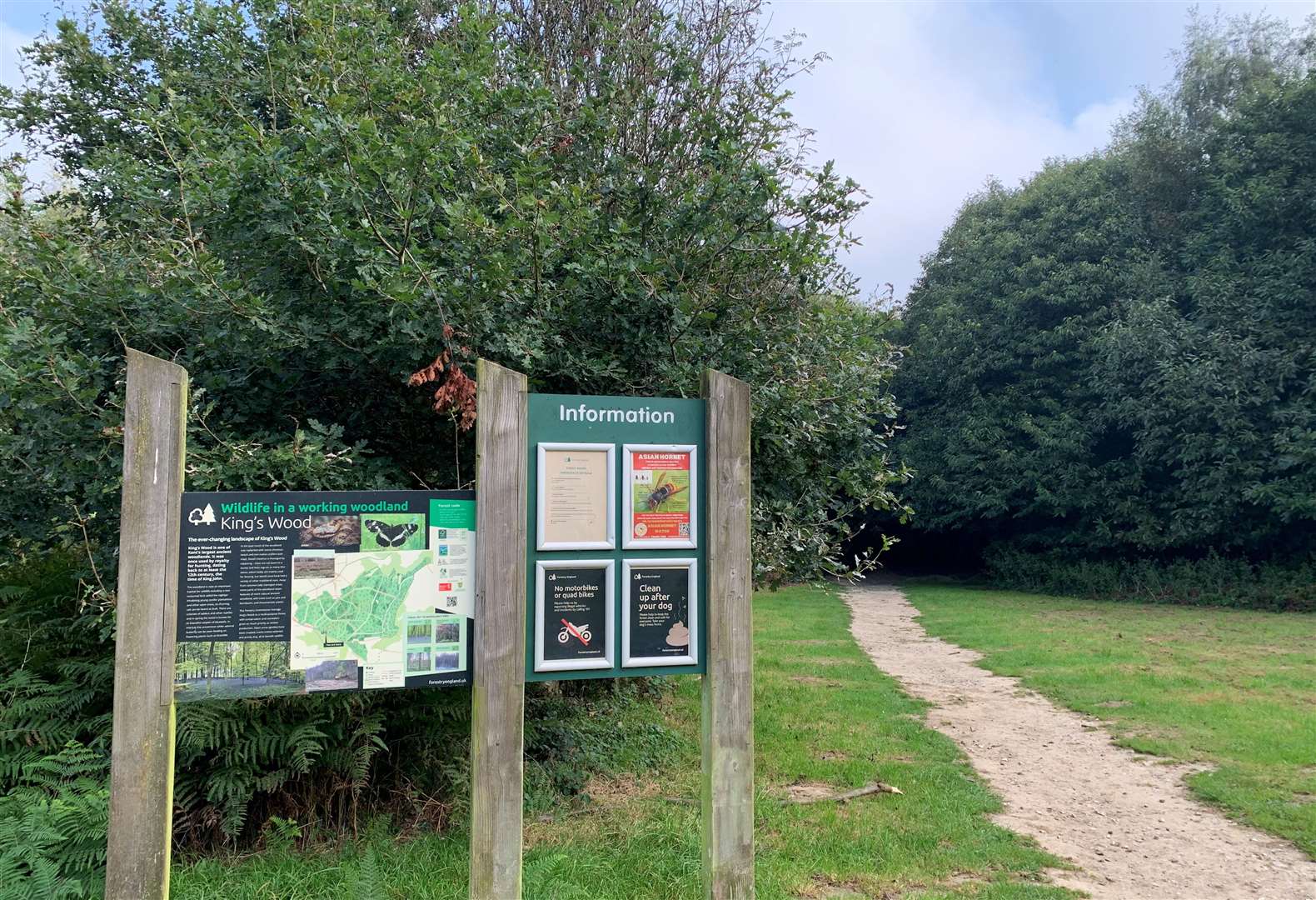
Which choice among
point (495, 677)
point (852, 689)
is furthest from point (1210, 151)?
point (495, 677)

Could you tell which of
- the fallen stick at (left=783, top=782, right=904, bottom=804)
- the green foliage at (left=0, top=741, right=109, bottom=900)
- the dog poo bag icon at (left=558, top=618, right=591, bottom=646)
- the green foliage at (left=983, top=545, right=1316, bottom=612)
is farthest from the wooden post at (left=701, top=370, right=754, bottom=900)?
the green foliage at (left=983, top=545, right=1316, bottom=612)

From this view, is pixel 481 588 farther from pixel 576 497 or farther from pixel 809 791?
pixel 809 791

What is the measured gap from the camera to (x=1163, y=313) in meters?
23.6

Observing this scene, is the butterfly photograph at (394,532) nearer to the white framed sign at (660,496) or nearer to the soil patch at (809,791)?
the white framed sign at (660,496)

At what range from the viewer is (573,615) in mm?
4152

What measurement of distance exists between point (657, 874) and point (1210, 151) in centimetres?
2722

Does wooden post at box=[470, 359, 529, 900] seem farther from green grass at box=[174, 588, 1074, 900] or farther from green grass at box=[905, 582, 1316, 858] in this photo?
green grass at box=[905, 582, 1316, 858]

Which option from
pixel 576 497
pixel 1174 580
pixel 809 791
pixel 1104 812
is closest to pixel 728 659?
pixel 576 497

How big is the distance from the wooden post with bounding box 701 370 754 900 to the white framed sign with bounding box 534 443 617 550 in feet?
1.71

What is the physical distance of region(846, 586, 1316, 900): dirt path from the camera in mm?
5324

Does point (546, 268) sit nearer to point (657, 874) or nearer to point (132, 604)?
point (132, 604)

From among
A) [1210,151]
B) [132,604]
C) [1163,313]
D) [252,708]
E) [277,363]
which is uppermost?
[1210,151]

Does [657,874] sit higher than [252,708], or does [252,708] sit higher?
[252,708]

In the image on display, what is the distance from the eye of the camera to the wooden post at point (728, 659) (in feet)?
14.1
